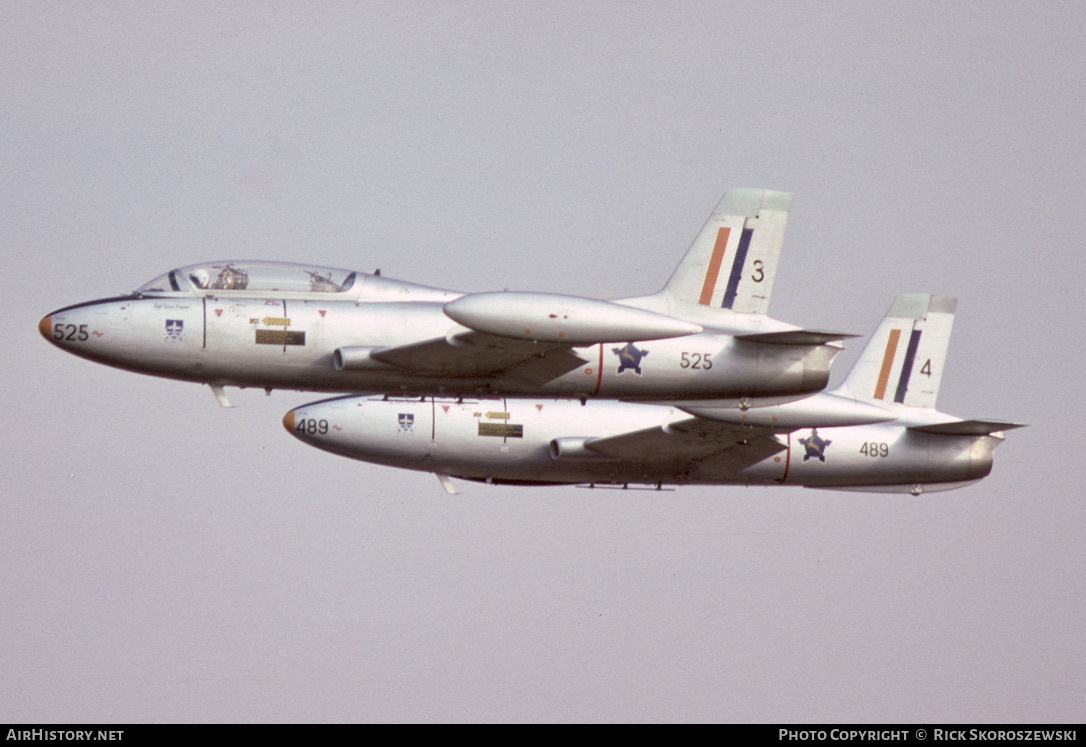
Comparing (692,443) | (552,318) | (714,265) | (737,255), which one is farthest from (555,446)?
(552,318)

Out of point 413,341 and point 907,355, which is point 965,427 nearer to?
point 907,355

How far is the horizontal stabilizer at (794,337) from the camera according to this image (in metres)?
35.9

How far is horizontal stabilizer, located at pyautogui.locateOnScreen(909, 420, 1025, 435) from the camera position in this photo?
42.9 metres

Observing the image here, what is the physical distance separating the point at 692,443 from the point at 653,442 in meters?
0.92

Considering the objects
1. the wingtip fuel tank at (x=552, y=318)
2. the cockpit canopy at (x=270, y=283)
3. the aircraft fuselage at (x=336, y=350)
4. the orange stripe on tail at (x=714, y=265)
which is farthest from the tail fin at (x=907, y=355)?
the cockpit canopy at (x=270, y=283)

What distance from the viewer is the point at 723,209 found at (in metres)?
39.4

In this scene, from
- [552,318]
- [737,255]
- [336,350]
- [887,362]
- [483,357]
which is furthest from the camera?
[887,362]

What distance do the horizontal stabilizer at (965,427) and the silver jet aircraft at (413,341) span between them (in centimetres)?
776

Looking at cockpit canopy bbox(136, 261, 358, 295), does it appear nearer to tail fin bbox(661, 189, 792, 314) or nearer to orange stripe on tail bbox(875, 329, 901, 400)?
tail fin bbox(661, 189, 792, 314)

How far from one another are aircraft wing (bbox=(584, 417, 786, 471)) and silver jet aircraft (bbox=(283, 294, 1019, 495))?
34mm

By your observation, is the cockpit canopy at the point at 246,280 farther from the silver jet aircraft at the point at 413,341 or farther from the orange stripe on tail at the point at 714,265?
the orange stripe on tail at the point at 714,265

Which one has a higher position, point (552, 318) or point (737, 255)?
point (737, 255)

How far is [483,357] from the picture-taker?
116ft
